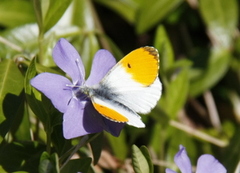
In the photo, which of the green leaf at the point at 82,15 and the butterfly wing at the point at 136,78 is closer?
the butterfly wing at the point at 136,78

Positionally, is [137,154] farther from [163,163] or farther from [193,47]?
[193,47]

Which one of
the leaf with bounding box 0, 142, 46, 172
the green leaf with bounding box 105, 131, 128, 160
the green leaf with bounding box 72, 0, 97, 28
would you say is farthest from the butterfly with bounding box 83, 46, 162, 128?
the green leaf with bounding box 72, 0, 97, 28

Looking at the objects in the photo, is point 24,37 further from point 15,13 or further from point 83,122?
point 83,122

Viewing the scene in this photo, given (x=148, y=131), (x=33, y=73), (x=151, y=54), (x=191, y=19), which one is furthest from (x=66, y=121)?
(x=191, y=19)

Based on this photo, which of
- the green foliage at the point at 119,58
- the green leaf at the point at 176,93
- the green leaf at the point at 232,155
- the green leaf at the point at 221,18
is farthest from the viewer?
the green leaf at the point at 221,18

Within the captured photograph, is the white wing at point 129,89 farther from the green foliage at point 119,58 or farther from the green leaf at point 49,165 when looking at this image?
the green leaf at point 49,165

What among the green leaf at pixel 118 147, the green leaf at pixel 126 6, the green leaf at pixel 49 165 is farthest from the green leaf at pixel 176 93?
the green leaf at pixel 49 165

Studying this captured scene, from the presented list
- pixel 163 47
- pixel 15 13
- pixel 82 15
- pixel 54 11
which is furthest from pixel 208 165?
pixel 15 13
